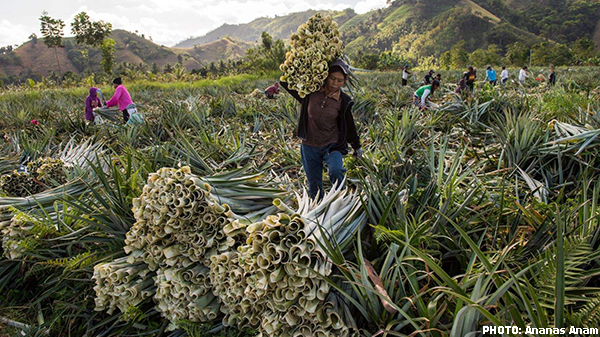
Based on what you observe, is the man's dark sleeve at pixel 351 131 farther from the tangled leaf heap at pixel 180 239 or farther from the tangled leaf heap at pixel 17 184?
the tangled leaf heap at pixel 17 184

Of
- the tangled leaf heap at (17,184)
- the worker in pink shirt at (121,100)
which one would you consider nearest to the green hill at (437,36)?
the worker in pink shirt at (121,100)

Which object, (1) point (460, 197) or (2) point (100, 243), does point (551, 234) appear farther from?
(2) point (100, 243)

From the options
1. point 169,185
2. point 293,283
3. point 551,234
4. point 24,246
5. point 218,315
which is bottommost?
point 218,315

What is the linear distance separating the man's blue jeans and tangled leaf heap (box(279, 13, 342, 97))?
58 centimetres

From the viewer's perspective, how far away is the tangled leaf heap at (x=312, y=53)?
246 cm

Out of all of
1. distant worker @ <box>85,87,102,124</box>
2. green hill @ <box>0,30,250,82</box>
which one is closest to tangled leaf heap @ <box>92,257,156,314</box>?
distant worker @ <box>85,87,102,124</box>

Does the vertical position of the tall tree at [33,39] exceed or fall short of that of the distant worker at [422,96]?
it exceeds it

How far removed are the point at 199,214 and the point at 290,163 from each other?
216 centimetres

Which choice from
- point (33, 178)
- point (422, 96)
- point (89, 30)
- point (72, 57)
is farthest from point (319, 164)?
point (72, 57)

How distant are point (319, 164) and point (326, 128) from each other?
1.19 feet

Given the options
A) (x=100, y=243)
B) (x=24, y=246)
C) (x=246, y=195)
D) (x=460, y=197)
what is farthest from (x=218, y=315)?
(x=460, y=197)

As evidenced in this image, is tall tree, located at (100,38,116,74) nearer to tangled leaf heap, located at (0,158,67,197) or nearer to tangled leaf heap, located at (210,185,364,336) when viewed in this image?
tangled leaf heap, located at (0,158,67,197)

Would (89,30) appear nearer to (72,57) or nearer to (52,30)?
(52,30)

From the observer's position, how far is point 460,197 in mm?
2359
